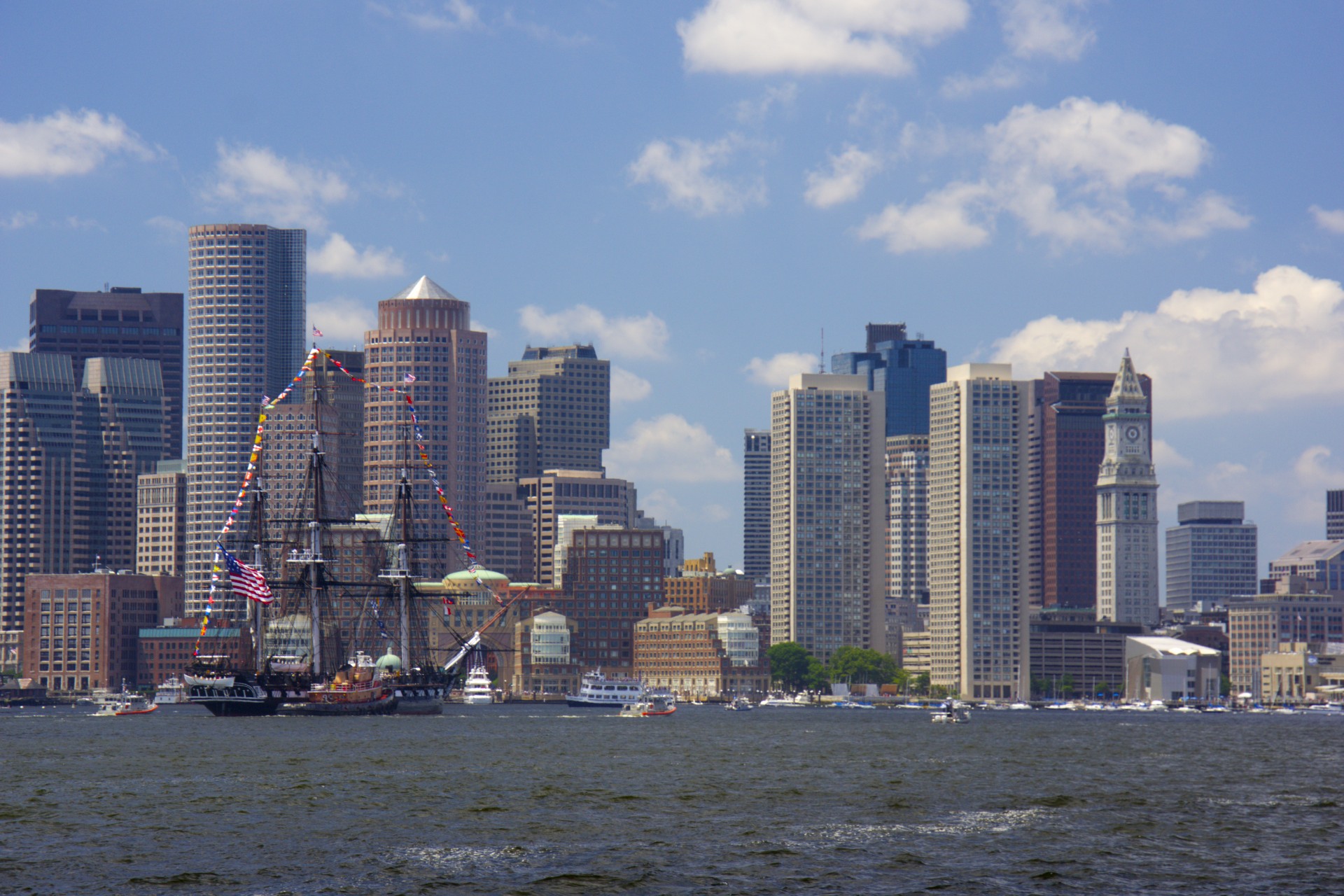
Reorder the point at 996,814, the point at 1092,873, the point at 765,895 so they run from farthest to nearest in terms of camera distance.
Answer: the point at 996,814, the point at 1092,873, the point at 765,895

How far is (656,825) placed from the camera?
101000mm

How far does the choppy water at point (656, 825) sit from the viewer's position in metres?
80.9

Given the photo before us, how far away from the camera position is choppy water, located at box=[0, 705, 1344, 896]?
80938 millimetres

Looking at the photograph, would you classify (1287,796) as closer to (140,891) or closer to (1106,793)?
(1106,793)

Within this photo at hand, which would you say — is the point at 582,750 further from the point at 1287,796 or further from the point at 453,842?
the point at 453,842

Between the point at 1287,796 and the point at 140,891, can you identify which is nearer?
the point at 140,891

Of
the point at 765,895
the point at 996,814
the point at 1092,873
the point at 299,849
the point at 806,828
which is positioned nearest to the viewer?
the point at 765,895

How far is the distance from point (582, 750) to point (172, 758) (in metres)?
37.4

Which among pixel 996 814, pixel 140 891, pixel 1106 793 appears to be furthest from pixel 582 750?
pixel 140 891

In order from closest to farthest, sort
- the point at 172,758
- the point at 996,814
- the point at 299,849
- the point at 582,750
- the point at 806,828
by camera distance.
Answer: the point at 299,849 < the point at 806,828 < the point at 996,814 < the point at 172,758 < the point at 582,750

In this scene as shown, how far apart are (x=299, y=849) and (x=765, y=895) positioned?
2491 cm

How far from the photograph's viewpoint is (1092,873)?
83.1 meters

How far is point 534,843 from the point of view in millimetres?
92312

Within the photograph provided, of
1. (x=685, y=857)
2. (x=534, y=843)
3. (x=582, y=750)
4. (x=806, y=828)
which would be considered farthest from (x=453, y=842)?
(x=582, y=750)
